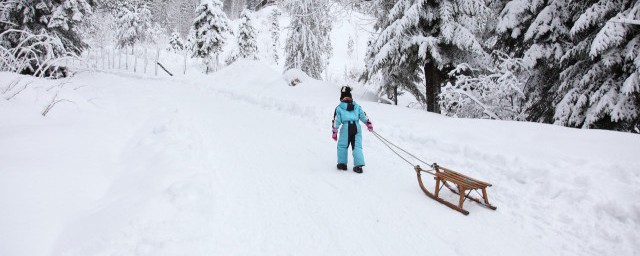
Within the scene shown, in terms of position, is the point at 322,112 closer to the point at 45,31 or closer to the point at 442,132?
the point at 442,132

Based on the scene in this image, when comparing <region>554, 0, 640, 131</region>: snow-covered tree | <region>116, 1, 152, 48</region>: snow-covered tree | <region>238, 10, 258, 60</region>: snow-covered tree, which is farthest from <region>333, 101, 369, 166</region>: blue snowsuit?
<region>116, 1, 152, 48</region>: snow-covered tree

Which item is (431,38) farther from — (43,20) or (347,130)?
(43,20)

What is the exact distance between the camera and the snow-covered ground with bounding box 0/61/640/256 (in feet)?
10.8

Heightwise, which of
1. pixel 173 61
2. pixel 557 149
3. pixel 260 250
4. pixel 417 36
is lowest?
pixel 260 250

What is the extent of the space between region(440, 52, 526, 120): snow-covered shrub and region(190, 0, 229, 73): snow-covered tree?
93.7 ft

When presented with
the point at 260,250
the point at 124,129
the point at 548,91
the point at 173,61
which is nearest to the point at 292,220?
the point at 260,250

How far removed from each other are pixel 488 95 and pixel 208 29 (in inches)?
1195

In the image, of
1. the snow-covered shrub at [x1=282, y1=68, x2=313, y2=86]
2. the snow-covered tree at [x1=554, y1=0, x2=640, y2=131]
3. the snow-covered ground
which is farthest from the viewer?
the snow-covered shrub at [x1=282, y1=68, x2=313, y2=86]

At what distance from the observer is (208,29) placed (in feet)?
111

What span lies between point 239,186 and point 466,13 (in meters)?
9.03

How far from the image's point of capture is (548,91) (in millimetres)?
8891

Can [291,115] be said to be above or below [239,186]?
above

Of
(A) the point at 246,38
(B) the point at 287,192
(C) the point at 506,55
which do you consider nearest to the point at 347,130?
(B) the point at 287,192

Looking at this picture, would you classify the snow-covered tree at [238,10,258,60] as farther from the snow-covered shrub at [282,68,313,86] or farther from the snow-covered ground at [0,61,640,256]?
the snow-covered ground at [0,61,640,256]
